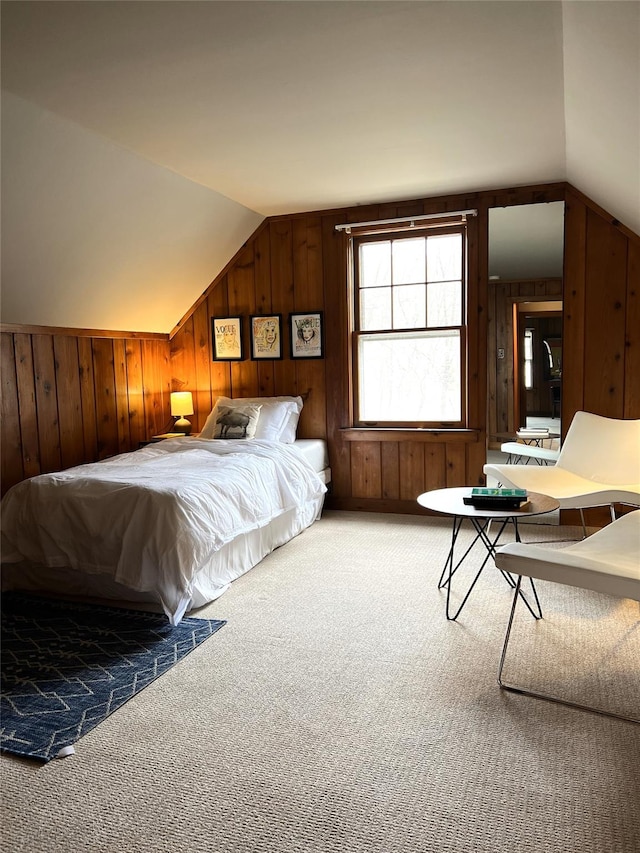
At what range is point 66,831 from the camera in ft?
5.73

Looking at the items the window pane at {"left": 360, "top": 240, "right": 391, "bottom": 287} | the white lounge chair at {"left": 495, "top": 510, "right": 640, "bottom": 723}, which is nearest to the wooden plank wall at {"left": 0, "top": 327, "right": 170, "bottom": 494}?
the window pane at {"left": 360, "top": 240, "right": 391, "bottom": 287}

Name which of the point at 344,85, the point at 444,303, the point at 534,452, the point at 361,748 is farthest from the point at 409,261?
the point at 361,748

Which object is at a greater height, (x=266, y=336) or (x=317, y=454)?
(x=266, y=336)

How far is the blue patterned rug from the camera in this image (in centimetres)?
223

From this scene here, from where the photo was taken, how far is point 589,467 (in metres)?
3.99

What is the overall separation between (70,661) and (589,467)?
3145mm

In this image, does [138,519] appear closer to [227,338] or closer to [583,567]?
[583,567]

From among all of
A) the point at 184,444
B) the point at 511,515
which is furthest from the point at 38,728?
the point at 184,444

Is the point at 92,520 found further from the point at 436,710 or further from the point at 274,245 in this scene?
the point at 274,245

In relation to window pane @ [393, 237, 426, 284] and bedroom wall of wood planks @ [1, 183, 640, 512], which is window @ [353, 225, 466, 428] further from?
bedroom wall of wood planks @ [1, 183, 640, 512]

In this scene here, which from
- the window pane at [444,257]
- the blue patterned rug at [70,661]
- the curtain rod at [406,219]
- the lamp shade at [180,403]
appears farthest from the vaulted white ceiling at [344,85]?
the blue patterned rug at [70,661]

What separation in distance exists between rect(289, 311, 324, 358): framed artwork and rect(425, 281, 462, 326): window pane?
0.91 metres

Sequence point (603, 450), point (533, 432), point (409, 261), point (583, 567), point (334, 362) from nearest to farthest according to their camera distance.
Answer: point (583, 567) < point (603, 450) < point (533, 432) < point (409, 261) < point (334, 362)

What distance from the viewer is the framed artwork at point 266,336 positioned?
5.43 meters
